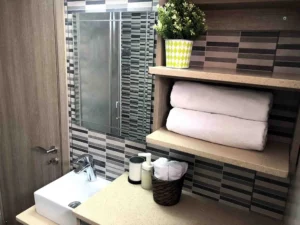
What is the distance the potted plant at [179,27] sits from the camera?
869mm

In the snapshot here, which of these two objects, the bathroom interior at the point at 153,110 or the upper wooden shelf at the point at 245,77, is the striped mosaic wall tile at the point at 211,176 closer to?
the bathroom interior at the point at 153,110

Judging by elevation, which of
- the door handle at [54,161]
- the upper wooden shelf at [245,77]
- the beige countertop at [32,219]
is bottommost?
the beige countertop at [32,219]

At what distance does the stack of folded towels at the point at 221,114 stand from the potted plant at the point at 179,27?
0.42ft

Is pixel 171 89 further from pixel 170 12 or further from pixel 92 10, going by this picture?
pixel 92 10

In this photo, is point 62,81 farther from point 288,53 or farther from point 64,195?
point 288,53

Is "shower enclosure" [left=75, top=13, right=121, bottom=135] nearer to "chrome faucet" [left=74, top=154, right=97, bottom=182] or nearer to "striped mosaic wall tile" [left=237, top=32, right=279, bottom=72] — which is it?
"chrome faucet" [left=74, top=154, right=97, bottom=182]

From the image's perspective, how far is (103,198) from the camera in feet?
3.65

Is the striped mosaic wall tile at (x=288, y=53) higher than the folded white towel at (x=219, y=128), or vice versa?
the striped mosaic wall tile at (x=288, y=53)

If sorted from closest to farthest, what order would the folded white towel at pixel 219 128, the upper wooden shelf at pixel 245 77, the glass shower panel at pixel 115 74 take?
the upper wooden shelf at pixel 245 77
the folded white towel at pixel 219 128
the glass shower panel at pixel 115 74

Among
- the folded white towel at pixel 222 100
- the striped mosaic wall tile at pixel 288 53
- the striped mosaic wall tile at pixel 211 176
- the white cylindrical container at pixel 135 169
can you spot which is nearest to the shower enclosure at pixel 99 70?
the striped mosaic wall tile at pixel 211 176

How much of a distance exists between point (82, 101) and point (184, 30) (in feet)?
2.58

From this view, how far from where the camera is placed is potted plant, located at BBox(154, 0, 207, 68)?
869mm

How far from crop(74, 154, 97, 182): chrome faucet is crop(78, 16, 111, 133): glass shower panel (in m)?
0.18

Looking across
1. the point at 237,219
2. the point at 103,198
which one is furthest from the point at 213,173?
the point at 103,198
